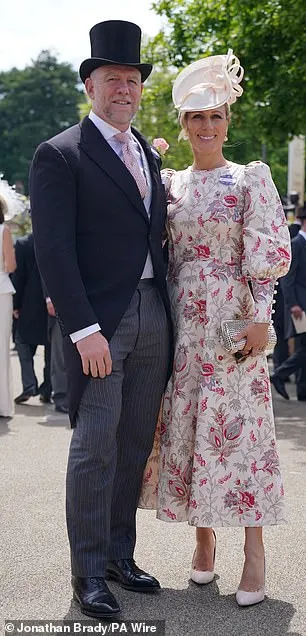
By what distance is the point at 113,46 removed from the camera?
4.53 meters

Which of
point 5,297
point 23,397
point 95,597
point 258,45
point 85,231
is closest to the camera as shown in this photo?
point 95,597

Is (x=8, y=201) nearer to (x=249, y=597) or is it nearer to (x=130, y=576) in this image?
(x=130, y=576)

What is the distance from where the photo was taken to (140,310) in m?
4.60

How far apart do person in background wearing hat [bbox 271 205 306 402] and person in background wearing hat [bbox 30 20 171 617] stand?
6990mm

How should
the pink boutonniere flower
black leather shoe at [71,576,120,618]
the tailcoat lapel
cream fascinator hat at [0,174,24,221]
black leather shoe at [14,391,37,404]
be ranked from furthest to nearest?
Result: black leather shoe at [14,391,37,404] → cream fascinator hat at [0,174,24,221] → the pink boutonniere flower → the tailcoat lapel → black leather shoe at [71,576,120,618]

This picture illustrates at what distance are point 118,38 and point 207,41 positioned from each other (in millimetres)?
13081

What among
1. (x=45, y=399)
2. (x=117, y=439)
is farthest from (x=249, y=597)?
(x=45, y=399)

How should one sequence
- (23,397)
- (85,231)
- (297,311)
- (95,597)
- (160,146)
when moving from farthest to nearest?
(23,397)
(297,311)
(160,146)
(85,231)
(95,597)

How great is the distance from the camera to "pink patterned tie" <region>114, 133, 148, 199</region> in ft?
15.1

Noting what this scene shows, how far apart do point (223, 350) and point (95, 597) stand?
1.08 m

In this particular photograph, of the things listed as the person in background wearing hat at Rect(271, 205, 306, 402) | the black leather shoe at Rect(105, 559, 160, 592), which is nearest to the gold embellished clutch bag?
the black leather shoe at Rect(105, 559, 160, 592)

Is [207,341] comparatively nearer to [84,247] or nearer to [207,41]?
[84,247]

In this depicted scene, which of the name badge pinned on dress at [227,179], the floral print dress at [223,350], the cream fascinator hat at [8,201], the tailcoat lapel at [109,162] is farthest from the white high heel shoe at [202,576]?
the cream fascinator hat at [8,201]

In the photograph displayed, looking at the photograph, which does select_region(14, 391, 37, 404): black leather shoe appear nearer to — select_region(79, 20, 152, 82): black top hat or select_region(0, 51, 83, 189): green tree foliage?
select_region(79, 20, 152, 82): black top hat
